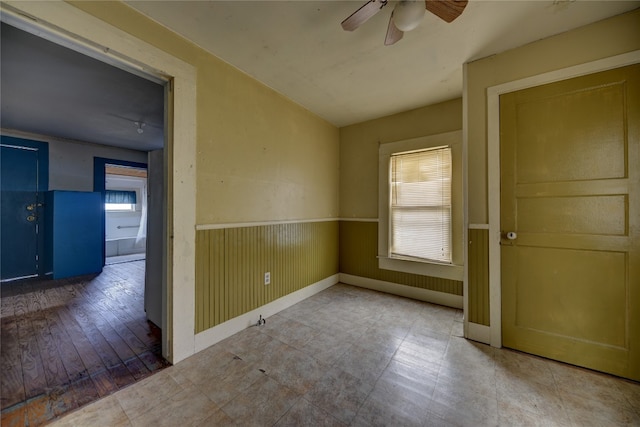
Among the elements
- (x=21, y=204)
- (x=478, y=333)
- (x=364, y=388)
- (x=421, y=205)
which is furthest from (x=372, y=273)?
(x=21, y=204)

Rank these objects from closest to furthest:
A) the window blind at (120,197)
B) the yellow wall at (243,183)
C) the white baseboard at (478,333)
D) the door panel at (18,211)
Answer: the yellow wall at (243,183)
the white baseboard at (478,333)
the door panel at (18,211)
the window blind at (120,197)

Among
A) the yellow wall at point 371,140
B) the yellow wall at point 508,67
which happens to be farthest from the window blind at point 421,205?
the yellow wall at point 508,67

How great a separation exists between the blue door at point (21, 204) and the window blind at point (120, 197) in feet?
13.4

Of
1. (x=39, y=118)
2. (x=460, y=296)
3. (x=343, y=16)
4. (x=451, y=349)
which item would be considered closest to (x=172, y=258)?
(x=343, y=16)

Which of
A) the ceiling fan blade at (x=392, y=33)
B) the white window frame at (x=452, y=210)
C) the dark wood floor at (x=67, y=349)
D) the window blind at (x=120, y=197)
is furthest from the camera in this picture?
the window blind at (x=120, y=197)

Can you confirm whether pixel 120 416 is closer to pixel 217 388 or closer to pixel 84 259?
pixel 217 388

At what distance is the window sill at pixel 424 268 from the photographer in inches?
116

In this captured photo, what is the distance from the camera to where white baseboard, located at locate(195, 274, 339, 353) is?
2.08 meters

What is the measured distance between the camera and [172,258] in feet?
6.15

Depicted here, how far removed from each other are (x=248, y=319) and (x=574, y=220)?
311 cm

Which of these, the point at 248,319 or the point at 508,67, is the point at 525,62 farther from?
the point at 248,319

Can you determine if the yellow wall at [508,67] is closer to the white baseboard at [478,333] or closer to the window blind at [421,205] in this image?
the white baseboard at [478,333]

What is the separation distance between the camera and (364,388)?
1604 mm

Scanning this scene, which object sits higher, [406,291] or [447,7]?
[447,7]
